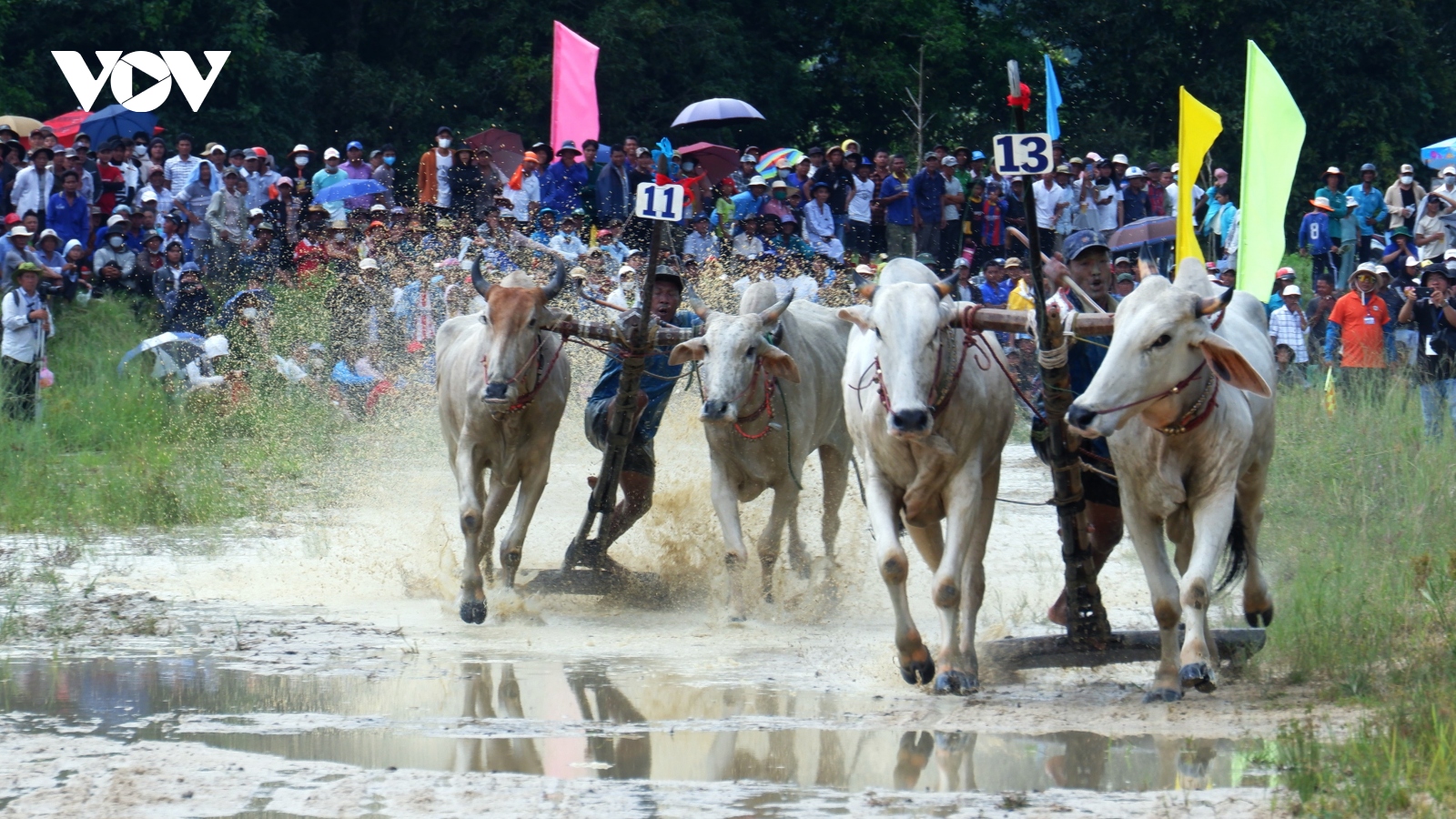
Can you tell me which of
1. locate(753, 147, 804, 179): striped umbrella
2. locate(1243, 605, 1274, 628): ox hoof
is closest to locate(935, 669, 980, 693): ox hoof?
locate(1243, 605, 1274, 628): ox hoof

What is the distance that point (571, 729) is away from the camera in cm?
711

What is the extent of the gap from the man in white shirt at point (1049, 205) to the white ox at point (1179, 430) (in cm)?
1207

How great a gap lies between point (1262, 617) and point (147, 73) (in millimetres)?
18635

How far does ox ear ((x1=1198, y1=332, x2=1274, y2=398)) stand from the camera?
22.9ft

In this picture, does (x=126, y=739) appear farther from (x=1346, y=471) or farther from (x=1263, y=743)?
(x=1346, y=471)

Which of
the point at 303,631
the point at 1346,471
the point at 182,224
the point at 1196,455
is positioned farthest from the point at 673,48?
the point at 1196,455

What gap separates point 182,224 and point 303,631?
30.8 feet

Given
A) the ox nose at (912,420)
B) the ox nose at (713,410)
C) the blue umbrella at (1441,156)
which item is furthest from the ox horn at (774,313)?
the blue umbrella at (1441,156)

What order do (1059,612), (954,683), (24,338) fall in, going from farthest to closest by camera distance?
(24,338) → (1059,612) → (954,683)

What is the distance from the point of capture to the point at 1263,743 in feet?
21.5

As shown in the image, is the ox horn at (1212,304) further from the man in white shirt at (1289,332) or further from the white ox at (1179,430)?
the man in white shirt at (1289,332)

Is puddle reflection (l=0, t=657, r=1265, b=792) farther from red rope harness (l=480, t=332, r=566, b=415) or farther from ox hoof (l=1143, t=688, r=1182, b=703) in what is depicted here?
red rope harness (l=480, t=332, r=566, b=415)

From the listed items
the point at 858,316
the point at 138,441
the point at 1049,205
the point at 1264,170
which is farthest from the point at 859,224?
the point at 858,316

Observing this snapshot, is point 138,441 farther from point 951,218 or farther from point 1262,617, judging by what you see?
point 1262,617
